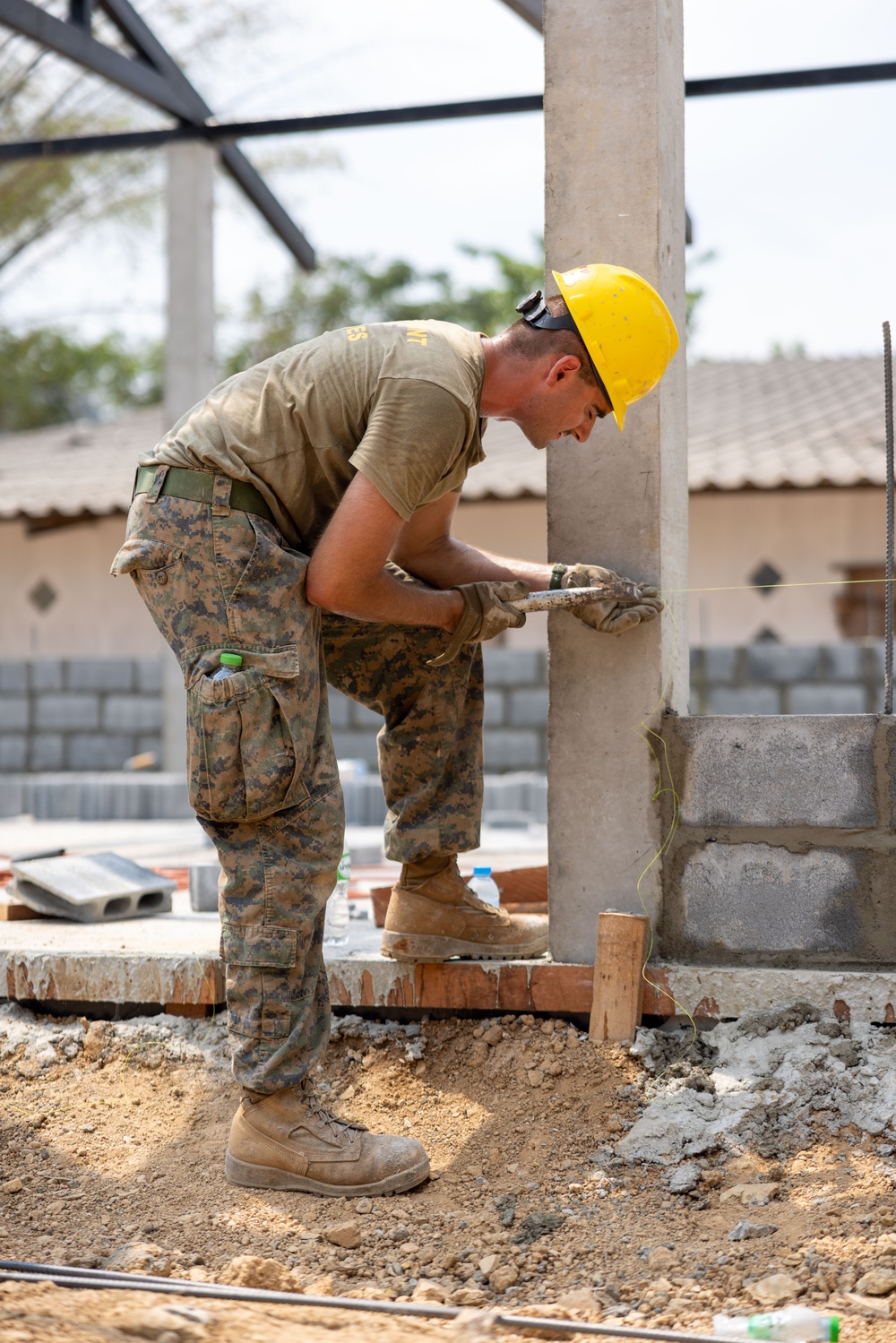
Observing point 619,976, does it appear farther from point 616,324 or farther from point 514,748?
point 514,748

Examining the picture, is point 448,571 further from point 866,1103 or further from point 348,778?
point 348,778

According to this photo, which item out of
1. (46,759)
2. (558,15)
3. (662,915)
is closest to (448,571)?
(662,915)

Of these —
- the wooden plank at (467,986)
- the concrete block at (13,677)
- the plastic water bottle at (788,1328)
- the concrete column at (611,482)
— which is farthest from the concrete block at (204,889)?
the concrete block at (13,677)

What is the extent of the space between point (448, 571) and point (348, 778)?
4.18 meters

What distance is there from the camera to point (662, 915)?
2.89 metres

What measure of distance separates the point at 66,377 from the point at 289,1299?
2895cm

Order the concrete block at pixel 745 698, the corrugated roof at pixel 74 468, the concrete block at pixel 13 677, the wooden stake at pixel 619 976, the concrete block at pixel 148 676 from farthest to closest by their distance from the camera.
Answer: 1. the corrugated roof at pixel 74 468
2. the concrete block at pixel 13 677
3. the concrete block at pixel 148 676
4. the concrete block at pixel 745 698
5. the wooden stake at pixel 619 976

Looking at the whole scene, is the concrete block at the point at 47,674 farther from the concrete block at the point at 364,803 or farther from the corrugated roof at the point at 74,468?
the concrete block at the point at 364,803

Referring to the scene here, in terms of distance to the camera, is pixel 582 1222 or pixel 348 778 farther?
pixel 348 778

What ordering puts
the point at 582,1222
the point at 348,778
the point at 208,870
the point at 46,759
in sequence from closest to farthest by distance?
the point at 582,1222
the point at 208,870
the point at 348,778
the point at 46,759

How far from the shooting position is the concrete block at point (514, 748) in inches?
331

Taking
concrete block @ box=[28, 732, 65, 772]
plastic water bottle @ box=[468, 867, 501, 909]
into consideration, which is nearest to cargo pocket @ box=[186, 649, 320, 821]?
plastic water bottle @ box=[468, 867, 501, 909]

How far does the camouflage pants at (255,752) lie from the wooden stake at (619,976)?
670 mm

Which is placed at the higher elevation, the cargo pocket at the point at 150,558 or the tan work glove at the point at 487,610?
the cargo pocket at the point at 150,558
